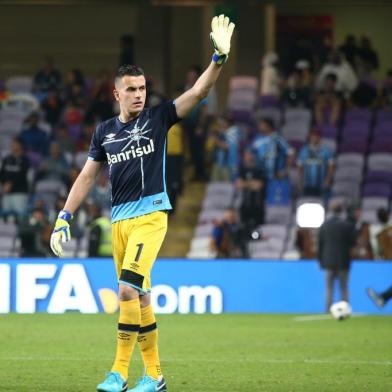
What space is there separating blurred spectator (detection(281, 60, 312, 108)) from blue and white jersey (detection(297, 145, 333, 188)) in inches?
115

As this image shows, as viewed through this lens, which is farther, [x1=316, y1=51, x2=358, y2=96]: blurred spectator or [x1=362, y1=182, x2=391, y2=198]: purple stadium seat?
[x1=316, y1=51, x2=358, y2=96]: blurred spectator

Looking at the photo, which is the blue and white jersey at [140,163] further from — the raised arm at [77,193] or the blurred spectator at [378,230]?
the blurred spectator at [378,230]

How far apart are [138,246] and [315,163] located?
16.0 meters

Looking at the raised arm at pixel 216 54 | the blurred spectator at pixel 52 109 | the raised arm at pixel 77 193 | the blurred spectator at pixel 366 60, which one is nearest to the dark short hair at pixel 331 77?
the blurred spectator at pixel 366 60

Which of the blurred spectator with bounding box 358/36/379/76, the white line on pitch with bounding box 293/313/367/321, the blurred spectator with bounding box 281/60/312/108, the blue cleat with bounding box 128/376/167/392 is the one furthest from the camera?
the blurred spectator with bounding box 358/36/379/76

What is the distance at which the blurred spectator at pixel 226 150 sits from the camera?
26547 mm

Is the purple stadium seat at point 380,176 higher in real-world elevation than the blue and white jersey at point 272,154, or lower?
lower

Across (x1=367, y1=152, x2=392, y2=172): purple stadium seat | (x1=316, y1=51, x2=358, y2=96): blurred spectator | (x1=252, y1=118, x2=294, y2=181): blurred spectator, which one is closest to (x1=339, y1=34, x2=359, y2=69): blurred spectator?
(x1=316, y1=51, x2=358, y2=96): blurred spectator

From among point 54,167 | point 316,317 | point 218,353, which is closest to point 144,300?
point 218,353

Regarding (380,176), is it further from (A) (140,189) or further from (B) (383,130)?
(A) (140,189)

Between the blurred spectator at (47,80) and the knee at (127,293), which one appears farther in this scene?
the blurred spectator at (47,80)

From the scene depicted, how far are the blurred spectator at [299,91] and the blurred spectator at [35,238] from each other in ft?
21.7

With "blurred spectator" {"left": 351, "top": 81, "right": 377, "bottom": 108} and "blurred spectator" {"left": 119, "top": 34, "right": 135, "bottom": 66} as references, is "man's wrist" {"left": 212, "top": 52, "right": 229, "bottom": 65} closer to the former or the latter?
"blurred spectator" {"left": 351, "top": 81, "right": 377, "bottom": 108}

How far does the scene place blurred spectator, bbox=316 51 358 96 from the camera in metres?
28.6
